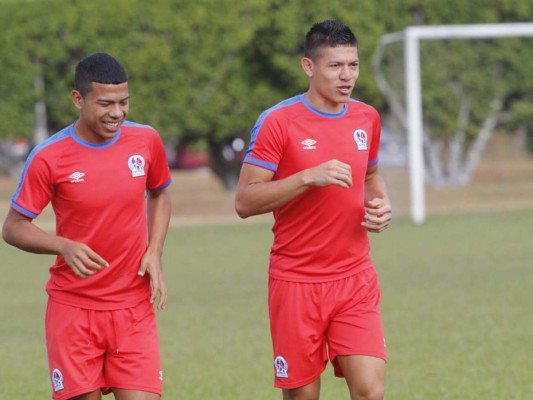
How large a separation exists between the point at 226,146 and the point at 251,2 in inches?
170

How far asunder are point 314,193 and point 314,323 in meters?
0.69

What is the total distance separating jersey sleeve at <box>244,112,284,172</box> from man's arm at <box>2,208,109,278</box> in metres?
0.97

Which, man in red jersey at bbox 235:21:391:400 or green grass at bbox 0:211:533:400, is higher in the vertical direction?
man in red jersey at bbox 235:21:391:400

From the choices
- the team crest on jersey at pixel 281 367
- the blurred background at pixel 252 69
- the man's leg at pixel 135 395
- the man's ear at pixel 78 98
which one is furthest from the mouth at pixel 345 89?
the blurred background at pixel 252 69

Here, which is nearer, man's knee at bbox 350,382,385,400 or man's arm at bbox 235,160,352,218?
man's arm at bbox 235,160,352,218

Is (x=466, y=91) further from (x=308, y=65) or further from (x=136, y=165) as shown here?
(x=136, y=165)

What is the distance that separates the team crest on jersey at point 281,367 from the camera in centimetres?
699

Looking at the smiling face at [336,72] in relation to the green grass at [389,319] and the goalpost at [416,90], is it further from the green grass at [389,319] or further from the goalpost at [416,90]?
the goalpost at [416,90]

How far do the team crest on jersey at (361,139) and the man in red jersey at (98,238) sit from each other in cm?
113

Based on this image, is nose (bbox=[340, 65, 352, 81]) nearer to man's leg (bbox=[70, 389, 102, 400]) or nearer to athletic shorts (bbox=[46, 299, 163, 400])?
athletic shorts (bbox=[46, 299, 163, 400])

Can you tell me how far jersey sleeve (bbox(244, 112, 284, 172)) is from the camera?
6.87 m

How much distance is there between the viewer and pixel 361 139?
7008mm

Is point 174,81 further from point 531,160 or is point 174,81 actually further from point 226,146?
point 531,160

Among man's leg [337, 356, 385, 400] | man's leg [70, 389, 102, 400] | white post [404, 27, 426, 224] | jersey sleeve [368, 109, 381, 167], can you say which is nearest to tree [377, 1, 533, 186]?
white post [404, 27, 426, 224]
